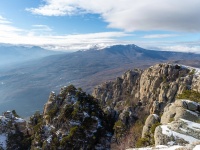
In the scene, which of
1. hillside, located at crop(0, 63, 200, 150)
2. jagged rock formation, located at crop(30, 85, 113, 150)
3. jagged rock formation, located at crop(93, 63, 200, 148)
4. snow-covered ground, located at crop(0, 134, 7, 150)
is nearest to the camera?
hillside, located at crop(0, 63, 200, 150)

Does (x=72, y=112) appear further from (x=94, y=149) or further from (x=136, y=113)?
(x=136, y=113)

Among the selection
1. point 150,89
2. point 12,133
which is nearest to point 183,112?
point 12,133

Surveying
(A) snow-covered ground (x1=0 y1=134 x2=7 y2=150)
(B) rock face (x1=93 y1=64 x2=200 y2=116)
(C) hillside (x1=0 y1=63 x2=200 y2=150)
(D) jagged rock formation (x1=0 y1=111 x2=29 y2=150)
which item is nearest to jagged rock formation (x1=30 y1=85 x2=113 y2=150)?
(C) hillside (x1=0 y1=63 x2=200 y2=150)

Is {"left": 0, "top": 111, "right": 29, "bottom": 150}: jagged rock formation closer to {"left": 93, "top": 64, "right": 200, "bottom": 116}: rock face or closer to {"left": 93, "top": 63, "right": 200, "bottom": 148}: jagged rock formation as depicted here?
{"left": 93, "top": 63, "right": 200, "bottom": 148}: jagged rock formation

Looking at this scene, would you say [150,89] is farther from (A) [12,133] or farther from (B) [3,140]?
(B) [3,140]

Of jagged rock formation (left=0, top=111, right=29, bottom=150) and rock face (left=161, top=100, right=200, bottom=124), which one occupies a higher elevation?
rock face (left=161, top=100, right=200, bottom=124)

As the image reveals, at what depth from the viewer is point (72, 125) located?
75812 mm

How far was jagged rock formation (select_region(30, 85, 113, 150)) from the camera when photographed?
7262 centimetres

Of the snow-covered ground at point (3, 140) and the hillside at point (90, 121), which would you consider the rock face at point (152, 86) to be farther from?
the snow-covered ground at point (3, 140)

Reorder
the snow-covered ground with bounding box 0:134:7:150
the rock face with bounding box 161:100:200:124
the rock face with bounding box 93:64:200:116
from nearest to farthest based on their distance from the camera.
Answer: the rock face with bounding box 161:100:200:124 → the snow-covered ground with bounding box 0:134:7:150 → the rock face with bounding box 93:64:200:116

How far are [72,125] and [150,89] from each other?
50.6 meters

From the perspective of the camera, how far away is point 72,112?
7894cm

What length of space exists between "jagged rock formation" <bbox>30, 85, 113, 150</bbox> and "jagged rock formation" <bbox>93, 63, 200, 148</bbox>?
5651 millimetres

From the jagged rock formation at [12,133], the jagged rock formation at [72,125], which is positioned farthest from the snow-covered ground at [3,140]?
the jagged rock formation at [72,125]
